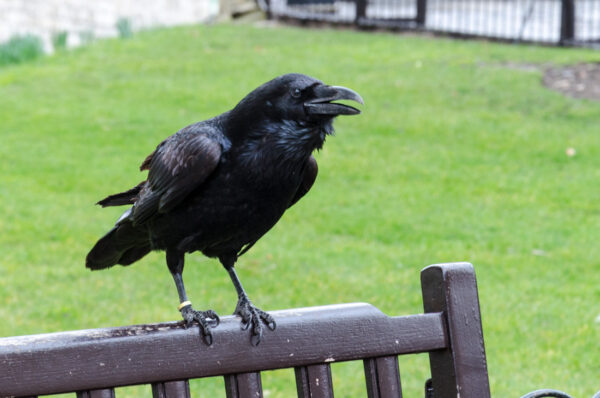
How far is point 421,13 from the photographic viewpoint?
49.6 feet

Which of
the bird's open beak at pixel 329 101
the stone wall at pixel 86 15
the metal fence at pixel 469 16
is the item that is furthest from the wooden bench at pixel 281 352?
the metal fence at pixel 469 16

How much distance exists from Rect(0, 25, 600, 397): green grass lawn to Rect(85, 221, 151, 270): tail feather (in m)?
1.97

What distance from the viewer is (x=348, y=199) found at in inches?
305

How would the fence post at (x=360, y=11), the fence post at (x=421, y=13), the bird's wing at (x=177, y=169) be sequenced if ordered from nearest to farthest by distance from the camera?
1. the bird's wing at (x=177, y=169)
2. the fence post at (x=421, y=13)
3. the fence post at (x=360, y=11)

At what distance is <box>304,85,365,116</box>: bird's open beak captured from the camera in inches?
92.3

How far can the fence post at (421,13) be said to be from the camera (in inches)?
590

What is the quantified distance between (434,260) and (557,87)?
532 centimetres

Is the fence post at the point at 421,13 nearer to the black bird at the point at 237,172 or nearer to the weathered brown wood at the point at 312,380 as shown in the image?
the black bird at the point at 237,172

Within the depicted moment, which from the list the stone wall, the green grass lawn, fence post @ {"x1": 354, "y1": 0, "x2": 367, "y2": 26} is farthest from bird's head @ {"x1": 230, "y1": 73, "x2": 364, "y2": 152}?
fence post @ {"x1": 354, "y1": 0, "x2": 367, "y2": 26}

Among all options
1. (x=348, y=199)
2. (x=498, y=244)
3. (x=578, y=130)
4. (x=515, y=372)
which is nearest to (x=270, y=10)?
(x=578, y=130)

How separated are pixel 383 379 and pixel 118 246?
1.10m

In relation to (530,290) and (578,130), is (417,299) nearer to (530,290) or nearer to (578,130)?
(530,290)

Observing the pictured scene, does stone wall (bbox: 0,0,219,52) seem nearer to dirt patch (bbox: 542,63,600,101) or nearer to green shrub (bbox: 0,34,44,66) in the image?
green shrub (bbox: 0,34,44,66)

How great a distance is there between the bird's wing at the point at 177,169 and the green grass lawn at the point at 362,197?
2.28 m
